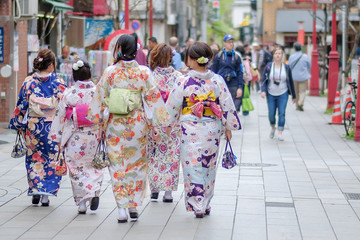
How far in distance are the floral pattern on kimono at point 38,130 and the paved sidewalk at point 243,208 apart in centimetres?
34

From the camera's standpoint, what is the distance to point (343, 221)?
802cm

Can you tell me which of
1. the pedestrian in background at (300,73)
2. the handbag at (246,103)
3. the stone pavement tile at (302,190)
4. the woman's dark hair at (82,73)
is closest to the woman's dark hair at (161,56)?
the woman's dark hair at (82,73)

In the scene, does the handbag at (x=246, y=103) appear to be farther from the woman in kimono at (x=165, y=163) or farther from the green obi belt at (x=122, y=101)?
the green obi belt at (x=122, y=101)

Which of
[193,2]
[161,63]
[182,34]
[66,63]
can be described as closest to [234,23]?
[193,2]

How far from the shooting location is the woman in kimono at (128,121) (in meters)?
7.89

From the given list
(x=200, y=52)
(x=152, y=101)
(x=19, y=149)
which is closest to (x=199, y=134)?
(x=152, y=101)

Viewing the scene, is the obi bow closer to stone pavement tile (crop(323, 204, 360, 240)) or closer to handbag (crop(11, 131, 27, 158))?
stone pavement tile (crop(323, 204, 360, 240))

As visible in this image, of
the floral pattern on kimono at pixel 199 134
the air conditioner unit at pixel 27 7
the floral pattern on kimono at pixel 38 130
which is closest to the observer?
the floral pattern on kimono at pixel 199 134

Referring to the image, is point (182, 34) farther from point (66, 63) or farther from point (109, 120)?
point (109, 120)

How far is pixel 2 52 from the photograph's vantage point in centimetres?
1727

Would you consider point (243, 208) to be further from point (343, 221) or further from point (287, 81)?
point (287, 81)

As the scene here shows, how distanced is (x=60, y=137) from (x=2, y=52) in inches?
367

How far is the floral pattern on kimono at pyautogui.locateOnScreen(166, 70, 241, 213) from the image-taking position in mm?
8117

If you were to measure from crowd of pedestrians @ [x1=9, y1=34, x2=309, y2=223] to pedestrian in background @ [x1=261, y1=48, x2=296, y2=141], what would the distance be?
20.9 feet
